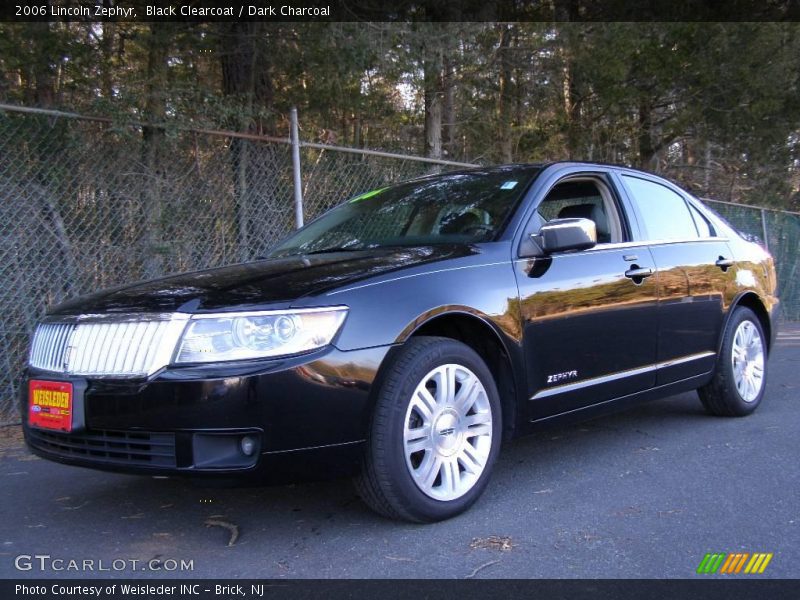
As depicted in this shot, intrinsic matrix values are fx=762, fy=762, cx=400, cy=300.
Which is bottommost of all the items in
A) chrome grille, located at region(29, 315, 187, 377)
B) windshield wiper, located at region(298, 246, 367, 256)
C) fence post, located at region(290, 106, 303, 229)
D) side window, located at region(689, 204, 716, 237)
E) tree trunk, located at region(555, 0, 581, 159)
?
chrome grille, located at region(29, 315, 187, 377)

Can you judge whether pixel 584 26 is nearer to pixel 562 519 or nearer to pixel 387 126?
pixel 387 126

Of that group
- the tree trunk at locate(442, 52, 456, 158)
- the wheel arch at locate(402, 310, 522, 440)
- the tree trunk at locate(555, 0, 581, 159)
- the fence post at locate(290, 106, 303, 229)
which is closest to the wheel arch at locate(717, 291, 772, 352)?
the wheel arch at locate(402, 310, 522, 440)

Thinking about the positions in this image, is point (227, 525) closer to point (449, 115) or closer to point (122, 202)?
point (122, 202)

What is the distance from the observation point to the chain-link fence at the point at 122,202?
523 centimetres

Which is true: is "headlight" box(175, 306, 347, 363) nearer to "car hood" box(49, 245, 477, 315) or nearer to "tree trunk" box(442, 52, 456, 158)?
"car hood" box(49, 245, 477, 315)

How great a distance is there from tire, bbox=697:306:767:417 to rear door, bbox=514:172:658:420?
0.94 meters

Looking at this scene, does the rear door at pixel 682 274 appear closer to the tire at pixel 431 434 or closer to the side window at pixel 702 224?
the side window at pixel 702 224

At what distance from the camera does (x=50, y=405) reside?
313 centimetres

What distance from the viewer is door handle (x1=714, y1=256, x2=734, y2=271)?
5.04 metres

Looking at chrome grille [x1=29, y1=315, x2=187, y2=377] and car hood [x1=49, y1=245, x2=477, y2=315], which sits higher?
car hood [x1=49, y1=245, x2=477, y2=315]

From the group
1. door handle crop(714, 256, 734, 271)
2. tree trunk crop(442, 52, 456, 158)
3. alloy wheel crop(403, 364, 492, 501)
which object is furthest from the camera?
tree trunk crop(442, 52, 456, 158)

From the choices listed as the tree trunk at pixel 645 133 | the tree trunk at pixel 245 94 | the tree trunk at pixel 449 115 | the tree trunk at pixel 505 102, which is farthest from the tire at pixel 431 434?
the tree trunk at pixel 645 133

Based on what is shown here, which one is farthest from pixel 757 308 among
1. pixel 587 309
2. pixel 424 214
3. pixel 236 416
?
pixel 236 416

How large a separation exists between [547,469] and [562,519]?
30.7 inches
